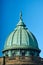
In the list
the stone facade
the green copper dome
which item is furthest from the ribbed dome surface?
the stone facade

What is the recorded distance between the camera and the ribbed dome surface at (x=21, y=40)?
93812mm

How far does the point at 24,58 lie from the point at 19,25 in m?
8.17

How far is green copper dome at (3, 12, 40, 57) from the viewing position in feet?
308

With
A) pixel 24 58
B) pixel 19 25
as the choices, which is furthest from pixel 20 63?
pixel 19 25

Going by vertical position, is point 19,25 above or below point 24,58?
above

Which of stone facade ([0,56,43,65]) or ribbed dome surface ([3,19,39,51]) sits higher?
ribbed dome surface ([3,19,39,51])

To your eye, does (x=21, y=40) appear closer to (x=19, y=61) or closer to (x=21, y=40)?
(x=21, y=40)

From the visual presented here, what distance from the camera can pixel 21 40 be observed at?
310 feet

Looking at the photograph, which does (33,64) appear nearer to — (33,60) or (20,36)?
(33,60)

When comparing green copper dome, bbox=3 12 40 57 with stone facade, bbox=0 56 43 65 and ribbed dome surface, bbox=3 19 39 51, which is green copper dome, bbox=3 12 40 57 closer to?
ribbed dome surface, bbox=3 19 39 51

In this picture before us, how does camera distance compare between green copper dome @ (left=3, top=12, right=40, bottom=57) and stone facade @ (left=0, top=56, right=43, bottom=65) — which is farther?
green copper dome @ (left=3, top=12, right=40, bottom=57)

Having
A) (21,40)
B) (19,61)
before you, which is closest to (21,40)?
(21,40)

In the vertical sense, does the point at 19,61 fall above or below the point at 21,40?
below

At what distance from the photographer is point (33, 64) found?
90.6m
